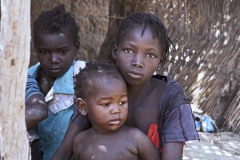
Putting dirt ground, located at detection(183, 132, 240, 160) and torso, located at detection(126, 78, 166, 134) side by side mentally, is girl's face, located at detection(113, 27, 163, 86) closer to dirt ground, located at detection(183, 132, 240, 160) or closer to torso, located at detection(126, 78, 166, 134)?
torso, located at detection(126, 78, 166, 134)

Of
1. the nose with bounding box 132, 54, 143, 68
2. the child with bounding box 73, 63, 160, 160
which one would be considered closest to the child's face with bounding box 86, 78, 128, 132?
the child with bounding box 73, 63, 160, 160

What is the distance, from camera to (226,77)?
16.1 ft

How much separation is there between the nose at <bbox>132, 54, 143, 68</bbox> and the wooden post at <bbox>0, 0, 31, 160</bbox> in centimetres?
64

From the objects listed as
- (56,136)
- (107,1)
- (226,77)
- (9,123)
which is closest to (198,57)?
(226,77)

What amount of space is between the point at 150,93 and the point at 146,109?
0.26 ft

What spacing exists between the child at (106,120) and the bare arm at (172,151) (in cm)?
4

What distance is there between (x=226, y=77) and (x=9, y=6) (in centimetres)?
332

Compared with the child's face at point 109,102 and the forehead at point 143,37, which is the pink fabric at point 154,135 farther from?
the forehead at point 143,37

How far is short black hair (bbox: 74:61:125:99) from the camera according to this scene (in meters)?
2.53

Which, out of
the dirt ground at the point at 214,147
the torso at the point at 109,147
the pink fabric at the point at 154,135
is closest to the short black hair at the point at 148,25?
the pink fabric at the point at 154,135

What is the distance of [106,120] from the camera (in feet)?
8.29

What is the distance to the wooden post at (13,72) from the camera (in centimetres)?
188

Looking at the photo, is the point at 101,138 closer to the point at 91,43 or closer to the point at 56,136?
the point at 56,136

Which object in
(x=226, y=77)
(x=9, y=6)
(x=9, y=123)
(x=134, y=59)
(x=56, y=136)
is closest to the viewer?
(x=9, y=6)
